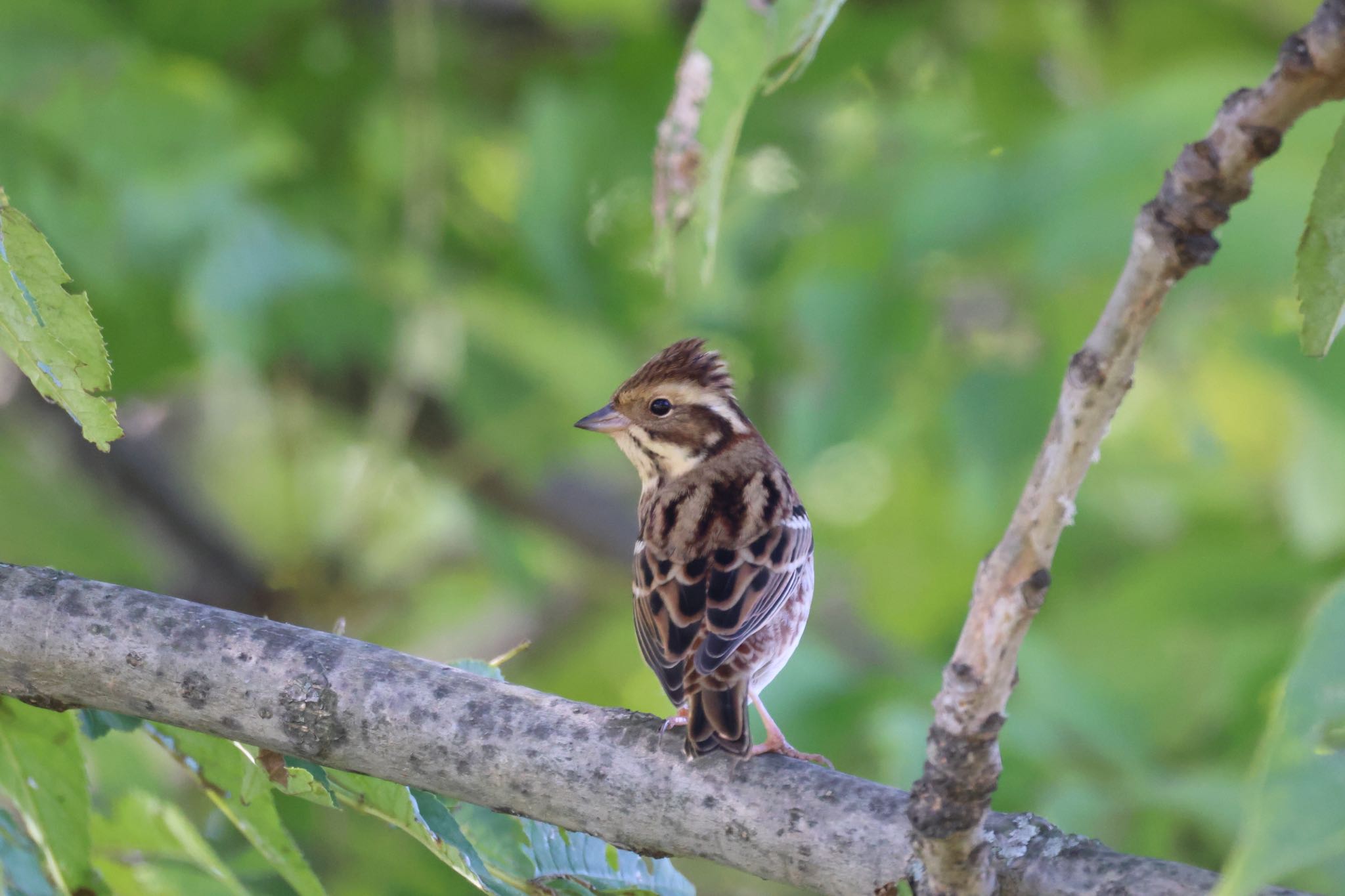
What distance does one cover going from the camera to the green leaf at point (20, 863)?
2344 mm

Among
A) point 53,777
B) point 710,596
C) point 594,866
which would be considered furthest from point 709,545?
point 53,777

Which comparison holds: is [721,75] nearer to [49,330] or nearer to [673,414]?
[49,330]

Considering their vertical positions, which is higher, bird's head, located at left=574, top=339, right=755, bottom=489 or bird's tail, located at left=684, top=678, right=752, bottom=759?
bird's head, located at left=574, top=339, right=755, bottom=489

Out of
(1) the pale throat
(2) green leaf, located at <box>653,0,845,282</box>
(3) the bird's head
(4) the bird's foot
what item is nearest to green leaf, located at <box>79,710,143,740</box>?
(4) the bird's foot

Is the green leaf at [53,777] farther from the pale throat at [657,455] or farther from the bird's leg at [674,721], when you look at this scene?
the pale throat at [657,455]

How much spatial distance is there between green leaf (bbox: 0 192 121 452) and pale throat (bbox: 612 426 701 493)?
2.77 m

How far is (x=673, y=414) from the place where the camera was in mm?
4402

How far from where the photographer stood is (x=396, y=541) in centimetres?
735

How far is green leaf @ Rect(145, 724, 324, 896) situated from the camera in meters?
2.22

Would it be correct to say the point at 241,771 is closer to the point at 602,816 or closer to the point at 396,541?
the point at 602,816

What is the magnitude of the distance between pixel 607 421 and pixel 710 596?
3.56 ft

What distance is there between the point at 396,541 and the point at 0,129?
3.44m

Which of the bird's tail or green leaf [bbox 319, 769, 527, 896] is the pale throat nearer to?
the bird's tail

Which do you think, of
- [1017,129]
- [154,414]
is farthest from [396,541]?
[1017,129]
